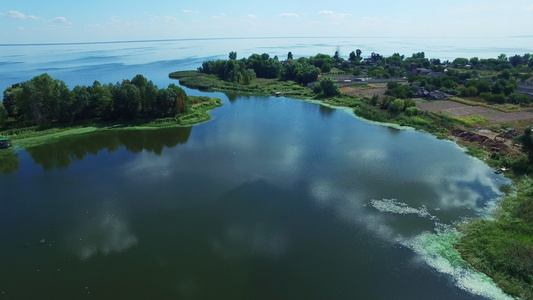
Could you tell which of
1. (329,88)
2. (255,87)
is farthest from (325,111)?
(255,87)

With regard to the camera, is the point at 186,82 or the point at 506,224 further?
the point at 186,82

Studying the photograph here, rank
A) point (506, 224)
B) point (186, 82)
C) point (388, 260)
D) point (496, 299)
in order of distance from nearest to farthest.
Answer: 1. point (496, 299)
2. point (388, 260)
3. point (506, 224)
4. point (186, 82)

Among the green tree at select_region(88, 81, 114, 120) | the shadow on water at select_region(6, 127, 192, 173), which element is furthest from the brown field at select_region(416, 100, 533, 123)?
the green tree at select_region(88, 81, 114, 120)

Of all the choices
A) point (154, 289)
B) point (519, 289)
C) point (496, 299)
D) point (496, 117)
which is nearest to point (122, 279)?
point (154, 289)

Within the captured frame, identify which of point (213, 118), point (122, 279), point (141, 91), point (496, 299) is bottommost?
point (496, 299)

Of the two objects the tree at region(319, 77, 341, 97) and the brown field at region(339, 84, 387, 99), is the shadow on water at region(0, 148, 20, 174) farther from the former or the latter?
the brown field at region(339, 84, 387, 99)

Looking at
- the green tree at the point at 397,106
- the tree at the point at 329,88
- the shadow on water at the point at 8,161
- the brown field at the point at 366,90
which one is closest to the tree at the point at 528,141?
Result: the green tree at the point at 397,106

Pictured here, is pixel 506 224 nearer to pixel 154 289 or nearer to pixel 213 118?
pixel 154 289
